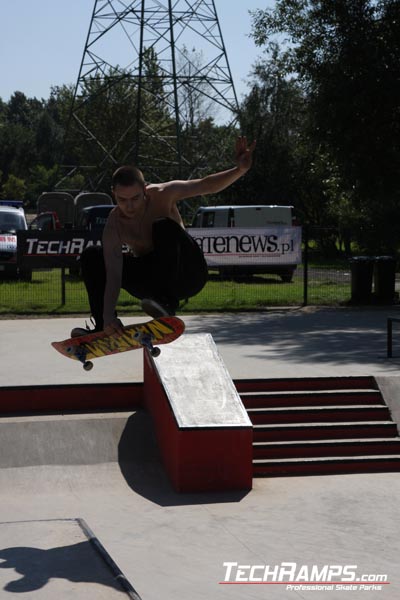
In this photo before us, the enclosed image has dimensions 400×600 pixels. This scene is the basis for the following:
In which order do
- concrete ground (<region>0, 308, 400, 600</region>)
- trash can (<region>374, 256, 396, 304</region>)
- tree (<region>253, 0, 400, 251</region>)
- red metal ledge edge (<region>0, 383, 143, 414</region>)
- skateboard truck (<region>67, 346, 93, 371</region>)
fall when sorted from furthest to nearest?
trash can (<region>374, 256, 396, 304</region>) → tree (<region>253, 0, 400, 251</region>) → red metal ledge edge (<region>0, 383, 143, 414</region>) → skateboard truck (<region>67, 346, 93, 371</region>) → concrete ground (<region>0, 308, 400, 600</region>)

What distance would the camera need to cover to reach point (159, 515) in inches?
299

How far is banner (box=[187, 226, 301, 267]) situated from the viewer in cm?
1878

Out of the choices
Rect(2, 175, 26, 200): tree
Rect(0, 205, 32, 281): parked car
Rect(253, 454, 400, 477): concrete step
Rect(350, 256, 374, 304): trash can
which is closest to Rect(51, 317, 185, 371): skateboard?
Rect(253, 454, 400, 477): concrete step

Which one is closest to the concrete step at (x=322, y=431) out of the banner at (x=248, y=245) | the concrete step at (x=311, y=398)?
the concrete step at (x=311, y=398)

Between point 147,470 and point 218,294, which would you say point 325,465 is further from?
point 218,294

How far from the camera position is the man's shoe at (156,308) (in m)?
6.66

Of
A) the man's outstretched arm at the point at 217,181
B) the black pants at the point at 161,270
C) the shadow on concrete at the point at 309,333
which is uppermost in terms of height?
the man's outstretched arm at the point at 217,181

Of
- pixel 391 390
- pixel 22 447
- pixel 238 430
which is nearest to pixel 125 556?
pixel 238 430

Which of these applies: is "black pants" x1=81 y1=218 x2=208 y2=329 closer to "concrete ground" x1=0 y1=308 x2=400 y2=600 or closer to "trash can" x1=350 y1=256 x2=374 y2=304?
"concrete ground" x1=0 y1=308 x2=400 y2=600

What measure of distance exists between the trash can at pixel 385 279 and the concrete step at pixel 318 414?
31.5 ft

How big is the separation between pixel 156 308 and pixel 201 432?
212 centimetres

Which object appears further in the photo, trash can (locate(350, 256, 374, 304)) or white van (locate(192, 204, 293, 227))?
white van (locate(192, 204, 293, 227))

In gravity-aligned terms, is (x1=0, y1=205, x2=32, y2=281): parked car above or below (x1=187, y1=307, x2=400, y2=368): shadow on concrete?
above

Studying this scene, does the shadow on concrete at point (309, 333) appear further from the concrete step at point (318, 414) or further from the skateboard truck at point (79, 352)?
the skateboard truck at point (79, 352)
